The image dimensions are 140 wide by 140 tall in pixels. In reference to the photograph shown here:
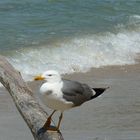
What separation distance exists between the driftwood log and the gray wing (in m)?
0.25

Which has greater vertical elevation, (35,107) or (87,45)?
(35,107)

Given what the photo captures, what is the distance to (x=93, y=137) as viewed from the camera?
6.91m

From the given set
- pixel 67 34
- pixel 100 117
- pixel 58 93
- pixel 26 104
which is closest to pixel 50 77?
pixel 58 93

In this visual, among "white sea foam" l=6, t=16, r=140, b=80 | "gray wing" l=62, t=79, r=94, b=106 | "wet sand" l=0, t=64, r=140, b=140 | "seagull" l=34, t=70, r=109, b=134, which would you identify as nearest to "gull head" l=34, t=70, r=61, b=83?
"seagull" l=34, t=70, r=109, b=134

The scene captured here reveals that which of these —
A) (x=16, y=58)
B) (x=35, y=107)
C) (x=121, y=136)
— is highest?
(x=35, y=107)

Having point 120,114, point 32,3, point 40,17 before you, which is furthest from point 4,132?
point 32,3

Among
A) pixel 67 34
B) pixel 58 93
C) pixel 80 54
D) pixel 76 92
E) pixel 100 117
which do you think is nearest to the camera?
pixel 58 93

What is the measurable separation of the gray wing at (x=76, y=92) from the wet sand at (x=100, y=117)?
150 centimetres

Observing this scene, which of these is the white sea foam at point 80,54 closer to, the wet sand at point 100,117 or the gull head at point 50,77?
the wet sand at point 100,117

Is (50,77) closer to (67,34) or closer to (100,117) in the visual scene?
(100,117)

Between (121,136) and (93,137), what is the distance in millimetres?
288

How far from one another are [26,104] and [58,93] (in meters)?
0.29

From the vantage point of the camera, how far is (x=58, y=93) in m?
5.10

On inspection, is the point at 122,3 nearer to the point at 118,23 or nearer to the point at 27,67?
the point at 118,23
